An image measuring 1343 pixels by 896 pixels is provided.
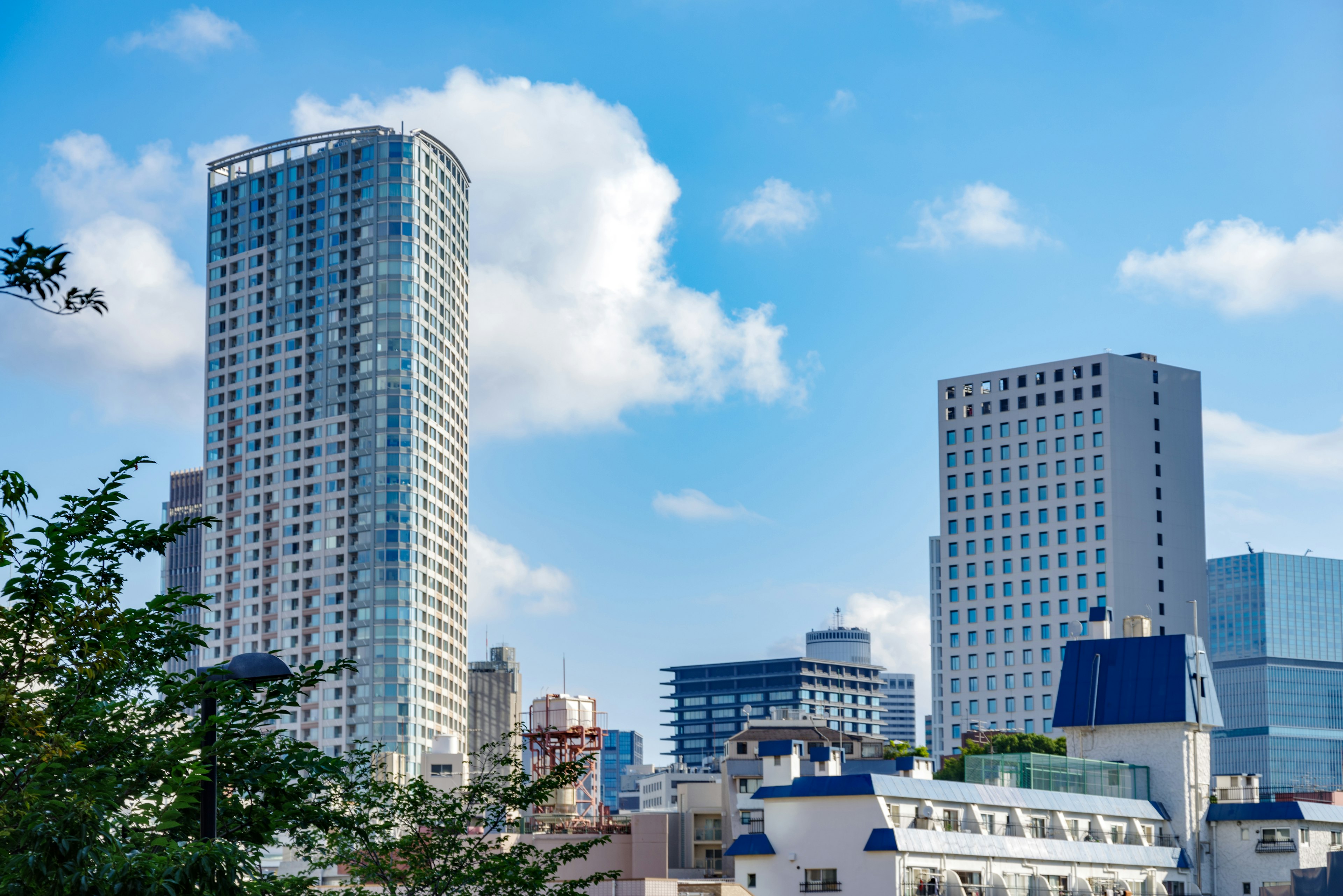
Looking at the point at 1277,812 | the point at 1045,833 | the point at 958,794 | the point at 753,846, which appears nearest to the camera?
the point at 753,846

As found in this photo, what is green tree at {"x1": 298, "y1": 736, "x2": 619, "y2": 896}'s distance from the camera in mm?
41406

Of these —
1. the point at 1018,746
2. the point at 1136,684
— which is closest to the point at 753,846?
the point at 1136,684

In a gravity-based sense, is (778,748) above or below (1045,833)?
above

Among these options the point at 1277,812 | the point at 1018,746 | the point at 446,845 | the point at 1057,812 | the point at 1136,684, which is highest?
the point at 1136,684

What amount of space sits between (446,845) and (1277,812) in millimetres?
74728

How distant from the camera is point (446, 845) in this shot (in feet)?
142

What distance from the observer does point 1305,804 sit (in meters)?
103

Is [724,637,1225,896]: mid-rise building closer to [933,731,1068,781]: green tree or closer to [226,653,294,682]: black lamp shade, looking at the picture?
[933,731,1068,781]: green tree

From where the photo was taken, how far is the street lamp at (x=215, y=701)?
2017 centimetres

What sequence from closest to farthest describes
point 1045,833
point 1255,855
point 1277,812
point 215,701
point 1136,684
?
point 215,701 → point 1045,833 → point 1277,812 → point 1255,855 → point 1136,684

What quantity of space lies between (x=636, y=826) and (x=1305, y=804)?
1881 inches

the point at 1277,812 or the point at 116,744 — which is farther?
the point at 1277,812

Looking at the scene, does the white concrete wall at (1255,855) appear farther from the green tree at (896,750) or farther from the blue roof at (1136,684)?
the green tree at (896,750)

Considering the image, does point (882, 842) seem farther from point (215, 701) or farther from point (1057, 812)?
point (215, 701)
